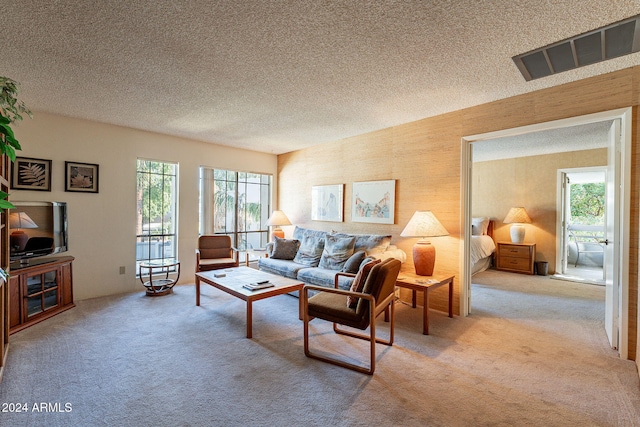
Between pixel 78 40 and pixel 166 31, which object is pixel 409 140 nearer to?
pixel 166 31

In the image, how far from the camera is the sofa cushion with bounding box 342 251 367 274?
12.2 feet

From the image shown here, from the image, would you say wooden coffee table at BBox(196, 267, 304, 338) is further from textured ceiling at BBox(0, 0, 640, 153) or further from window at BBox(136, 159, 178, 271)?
textured ceiling at BBox(0, 0, 640, 153)

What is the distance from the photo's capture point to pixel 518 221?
6.10 metres

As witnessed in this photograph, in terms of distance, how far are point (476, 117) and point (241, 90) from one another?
2.71 metres

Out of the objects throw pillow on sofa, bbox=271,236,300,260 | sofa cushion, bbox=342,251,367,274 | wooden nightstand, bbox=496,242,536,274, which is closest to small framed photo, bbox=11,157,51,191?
throw pillow on sofa, bbox=271,236,300,260

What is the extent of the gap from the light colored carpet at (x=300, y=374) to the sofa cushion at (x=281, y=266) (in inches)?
31.7

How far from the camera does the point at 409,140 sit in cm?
411

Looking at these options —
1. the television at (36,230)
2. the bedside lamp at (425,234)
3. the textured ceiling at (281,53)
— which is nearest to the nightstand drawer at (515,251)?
the bedside lamp at (425,234)

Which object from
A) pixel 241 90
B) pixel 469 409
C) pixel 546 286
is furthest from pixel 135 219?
pixel 546 286

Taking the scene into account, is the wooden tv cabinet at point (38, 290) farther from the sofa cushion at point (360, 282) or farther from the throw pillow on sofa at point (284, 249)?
the sofa cushion at point (360, 282)

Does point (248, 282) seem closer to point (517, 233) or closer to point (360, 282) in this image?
point (360, 282)

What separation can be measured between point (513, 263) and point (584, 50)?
4.84m

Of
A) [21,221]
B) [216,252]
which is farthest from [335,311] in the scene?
[21,221]

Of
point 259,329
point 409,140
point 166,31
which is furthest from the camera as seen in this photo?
point 409,140
